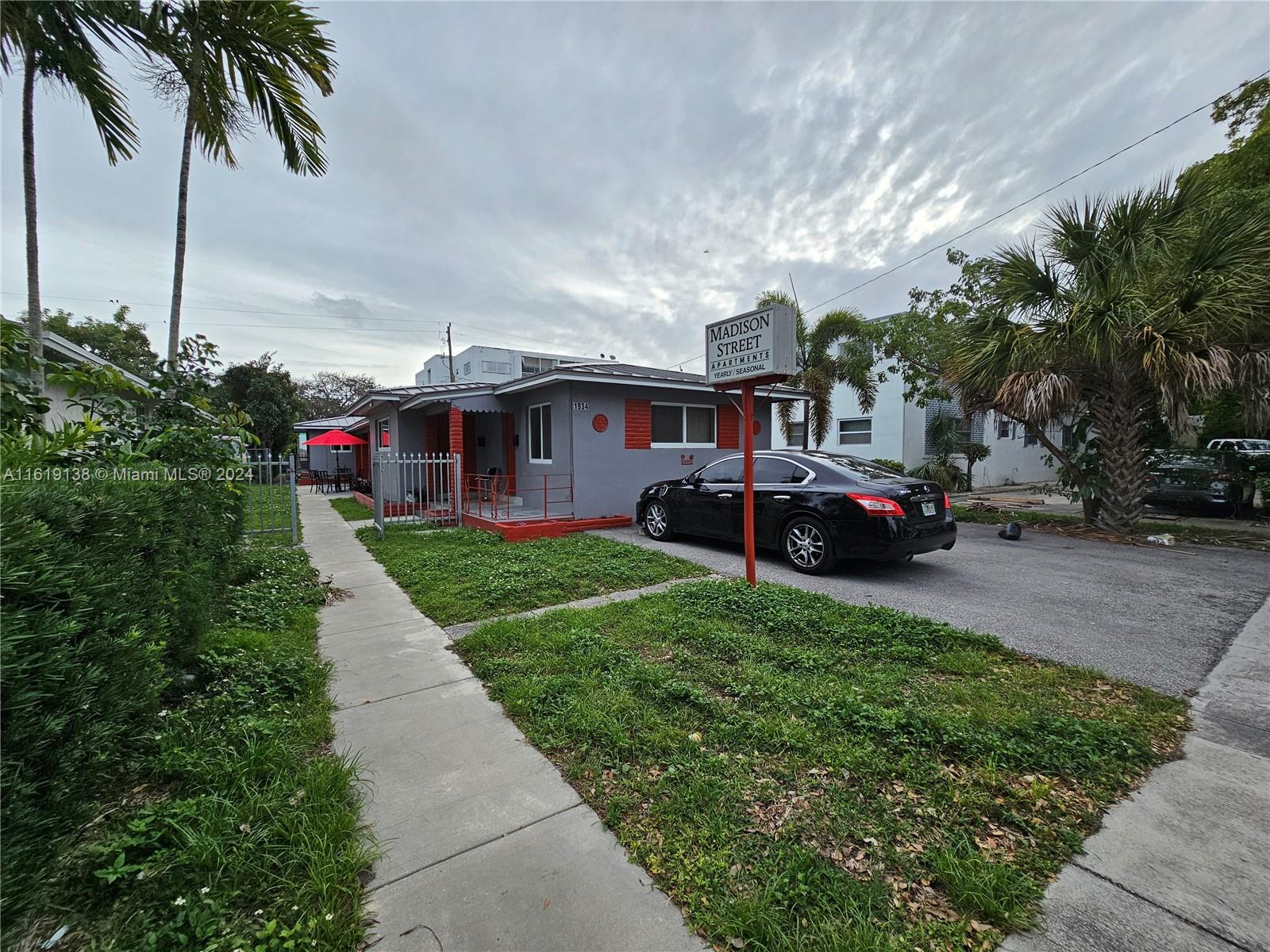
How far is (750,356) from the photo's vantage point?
497cm

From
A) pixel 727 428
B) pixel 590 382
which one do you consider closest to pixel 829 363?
pixel 727 428

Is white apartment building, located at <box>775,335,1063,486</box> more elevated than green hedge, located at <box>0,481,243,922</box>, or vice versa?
white apartment building, located at <box>775,335,1063,486</box>

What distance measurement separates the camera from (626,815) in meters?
2.13

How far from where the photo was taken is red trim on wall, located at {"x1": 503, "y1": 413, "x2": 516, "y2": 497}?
12094mm

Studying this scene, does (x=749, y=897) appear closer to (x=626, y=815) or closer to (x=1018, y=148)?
(x=626, y=815)

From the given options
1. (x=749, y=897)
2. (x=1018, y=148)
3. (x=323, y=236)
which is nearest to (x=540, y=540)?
(x=749, y=897)

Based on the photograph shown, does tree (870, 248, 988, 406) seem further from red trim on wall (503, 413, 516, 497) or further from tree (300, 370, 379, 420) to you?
tree (300, 370, 379, 420)

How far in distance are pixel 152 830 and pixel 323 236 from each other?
41.8 feet

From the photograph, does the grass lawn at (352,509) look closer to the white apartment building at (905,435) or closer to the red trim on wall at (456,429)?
the red trim on wall at (456,429)

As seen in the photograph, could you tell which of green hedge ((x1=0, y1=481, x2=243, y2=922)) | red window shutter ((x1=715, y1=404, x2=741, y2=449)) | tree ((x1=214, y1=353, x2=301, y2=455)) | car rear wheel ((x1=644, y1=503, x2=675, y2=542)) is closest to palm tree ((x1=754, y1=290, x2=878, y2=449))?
red window shutter ((x1=715, y1=404, x2=741, y2=449))

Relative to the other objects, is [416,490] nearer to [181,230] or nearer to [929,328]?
[181,230]

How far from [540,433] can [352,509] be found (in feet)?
22.5

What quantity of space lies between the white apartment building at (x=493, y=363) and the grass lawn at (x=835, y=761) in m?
26.9

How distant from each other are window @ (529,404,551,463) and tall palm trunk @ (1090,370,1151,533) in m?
10.0
